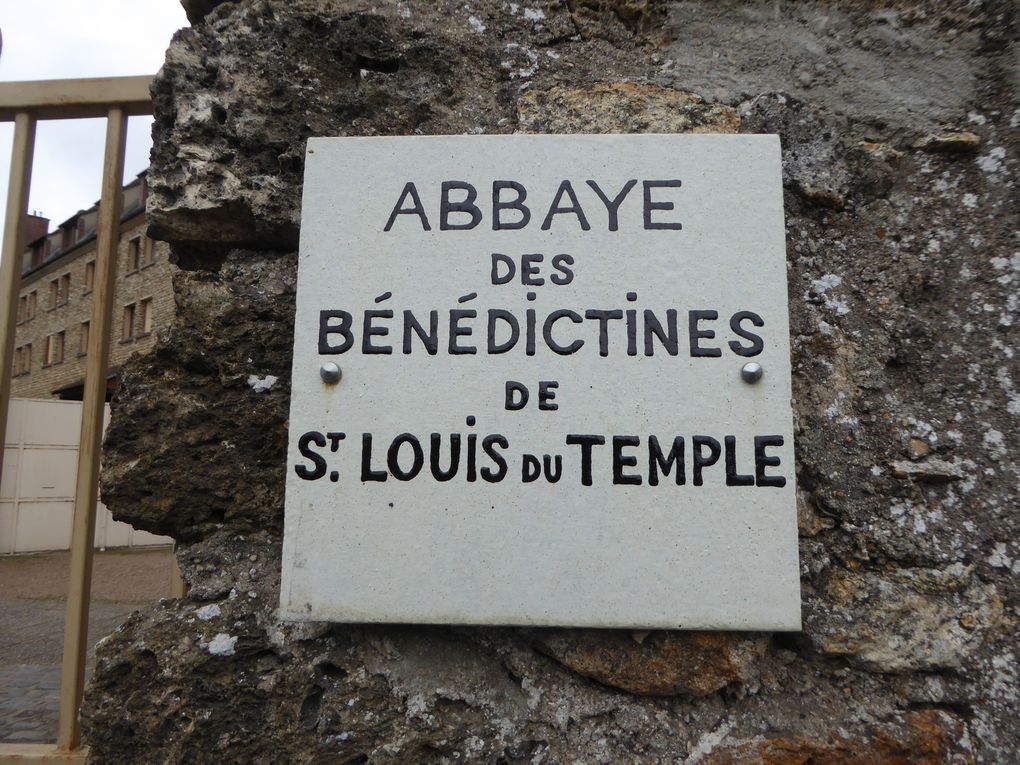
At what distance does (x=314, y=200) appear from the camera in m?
1.10

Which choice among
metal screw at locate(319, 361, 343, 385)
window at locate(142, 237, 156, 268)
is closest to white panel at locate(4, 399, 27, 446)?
window at locate(142, 237, 156, 268)

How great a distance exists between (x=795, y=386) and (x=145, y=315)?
1639 centimetres

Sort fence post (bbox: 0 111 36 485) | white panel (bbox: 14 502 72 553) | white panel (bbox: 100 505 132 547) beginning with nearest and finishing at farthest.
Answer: fence post (bbox: 0 111 36 485)
white panel (bbox: 14 502 72 553)
white panel (bbox: 100 505 132 547)

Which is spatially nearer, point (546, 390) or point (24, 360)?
point (546, 390)

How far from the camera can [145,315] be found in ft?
49.0

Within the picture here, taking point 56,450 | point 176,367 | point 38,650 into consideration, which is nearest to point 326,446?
point 176,367

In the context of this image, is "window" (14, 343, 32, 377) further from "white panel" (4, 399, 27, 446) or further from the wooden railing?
the wooden railing

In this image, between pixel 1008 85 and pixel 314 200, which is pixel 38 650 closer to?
pixel 314 200

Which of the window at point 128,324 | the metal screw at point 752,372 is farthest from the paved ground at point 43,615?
the window at point 128,324

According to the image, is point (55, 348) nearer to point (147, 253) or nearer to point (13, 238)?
point (147, 253)

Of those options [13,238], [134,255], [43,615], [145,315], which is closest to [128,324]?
[145,315]

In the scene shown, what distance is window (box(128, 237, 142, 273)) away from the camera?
Result: 591 inches

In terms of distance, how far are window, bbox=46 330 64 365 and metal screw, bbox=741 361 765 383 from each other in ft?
65.1

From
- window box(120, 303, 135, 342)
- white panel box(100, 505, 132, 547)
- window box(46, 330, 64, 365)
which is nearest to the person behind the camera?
white panel box(100, 505, 132, 547)
